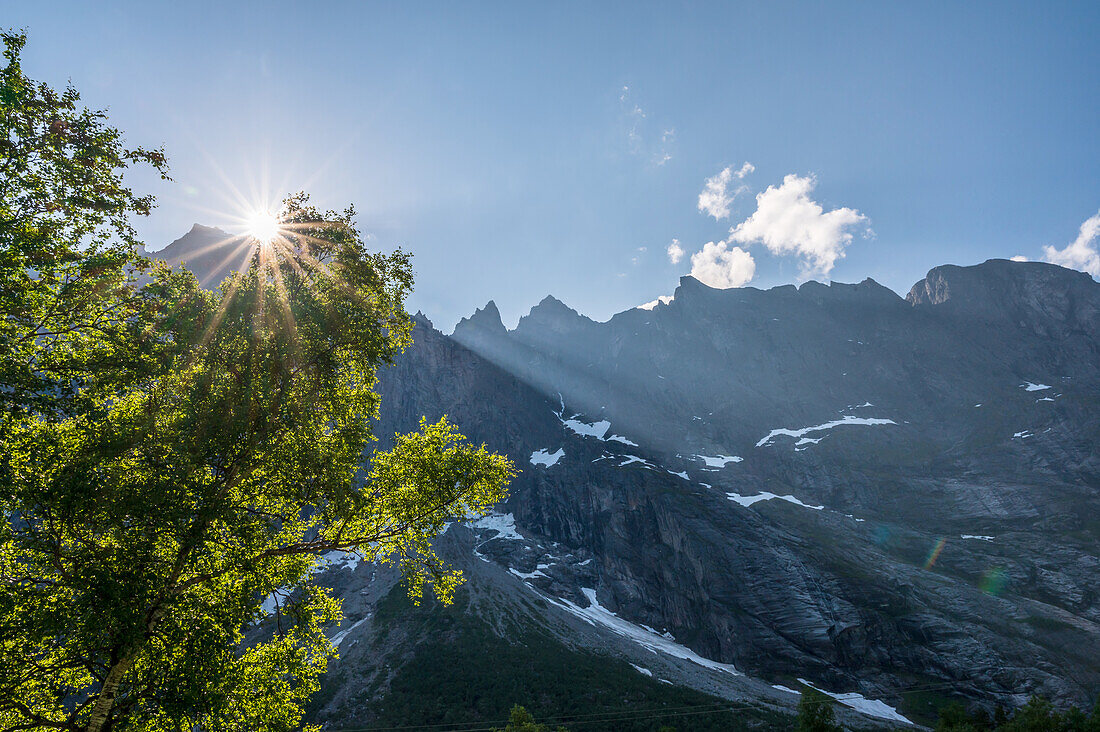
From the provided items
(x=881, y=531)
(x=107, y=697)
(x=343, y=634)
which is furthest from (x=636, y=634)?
(x=107, y=697)

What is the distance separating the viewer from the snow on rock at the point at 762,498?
14800 centimetres

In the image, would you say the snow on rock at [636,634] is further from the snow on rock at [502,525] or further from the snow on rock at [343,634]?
the snow on rock at [343,634]

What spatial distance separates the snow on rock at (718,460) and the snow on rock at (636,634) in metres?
73.9

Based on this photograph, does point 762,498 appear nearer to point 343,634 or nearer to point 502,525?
point 502,525

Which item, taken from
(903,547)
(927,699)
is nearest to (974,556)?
(903,547)

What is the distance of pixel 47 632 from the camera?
6793 mm

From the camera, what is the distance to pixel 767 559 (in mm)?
112938

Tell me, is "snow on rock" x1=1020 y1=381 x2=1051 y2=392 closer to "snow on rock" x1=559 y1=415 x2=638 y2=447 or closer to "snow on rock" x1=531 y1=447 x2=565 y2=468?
"snow on rock" x1=559 y1=415 x2=638 y2=447

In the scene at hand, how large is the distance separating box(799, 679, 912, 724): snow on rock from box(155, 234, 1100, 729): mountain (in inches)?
25.2

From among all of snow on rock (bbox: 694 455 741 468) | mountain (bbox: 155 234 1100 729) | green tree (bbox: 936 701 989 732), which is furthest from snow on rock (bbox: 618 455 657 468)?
green tree (bbox: 936 701 989 732)

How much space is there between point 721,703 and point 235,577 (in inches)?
3330

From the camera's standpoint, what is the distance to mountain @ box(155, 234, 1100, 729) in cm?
8175

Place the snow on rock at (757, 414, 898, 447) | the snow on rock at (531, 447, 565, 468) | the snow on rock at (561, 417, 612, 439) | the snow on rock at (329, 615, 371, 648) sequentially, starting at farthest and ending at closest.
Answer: the snow on rock at (757, 414, 898, 447) → the snow on rock at (561, 417, 612, 439) → the snow on rock at (531, 447, 565, 468) → the snow on rock at (329, 615, 371, 648)

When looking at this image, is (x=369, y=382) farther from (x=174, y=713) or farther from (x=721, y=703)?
(x=721, y=703)
